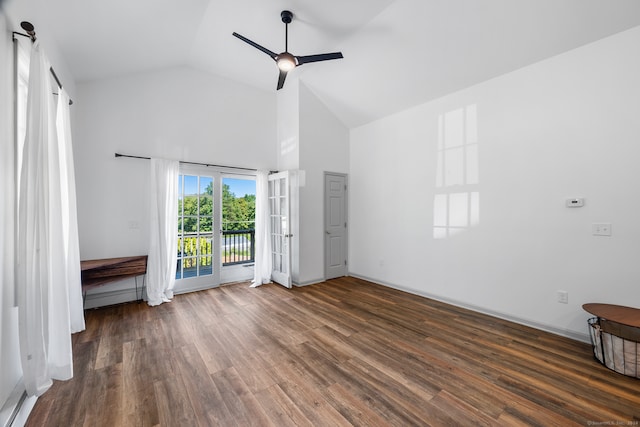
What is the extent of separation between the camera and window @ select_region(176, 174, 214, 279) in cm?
413

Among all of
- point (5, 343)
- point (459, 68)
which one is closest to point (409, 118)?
point (459, 68)

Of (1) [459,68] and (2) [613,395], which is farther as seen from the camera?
(1) [459,68]

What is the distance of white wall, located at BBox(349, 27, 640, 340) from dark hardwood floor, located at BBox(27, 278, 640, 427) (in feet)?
1.76

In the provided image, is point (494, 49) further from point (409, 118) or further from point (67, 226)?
point (67, 226)

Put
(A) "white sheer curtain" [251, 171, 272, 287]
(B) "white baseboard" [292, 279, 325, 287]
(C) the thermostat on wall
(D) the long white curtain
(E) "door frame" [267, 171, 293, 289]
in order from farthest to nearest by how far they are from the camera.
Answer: (A) "white sheer curtain" [251, 171, 272, 287], (B) "white baseboard" [292, 279, 325, 287], (E) "door frame" [267, 171, 293, 289], (C) the thermostat on wall, (D) the long white curtain

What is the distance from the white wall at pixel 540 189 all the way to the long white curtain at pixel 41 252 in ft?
13.7

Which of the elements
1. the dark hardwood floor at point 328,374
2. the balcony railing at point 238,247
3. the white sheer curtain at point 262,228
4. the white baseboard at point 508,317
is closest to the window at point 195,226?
the balcony railing at point 238,247

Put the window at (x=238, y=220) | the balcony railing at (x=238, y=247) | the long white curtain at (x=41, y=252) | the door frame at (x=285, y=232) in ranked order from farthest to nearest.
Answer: the balcony railing at (x=238, y=247)
the window at (x=238, y=220)
the door frame at (x=285, y=232)
the long white curtain at (x=41, y=252)

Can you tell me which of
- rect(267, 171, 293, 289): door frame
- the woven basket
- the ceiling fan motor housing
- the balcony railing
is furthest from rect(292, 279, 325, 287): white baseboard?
the ceiling fan motor housing

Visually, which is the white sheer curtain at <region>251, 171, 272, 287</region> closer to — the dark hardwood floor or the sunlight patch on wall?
the dark hardwood floor

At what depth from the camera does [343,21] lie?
312 centimetres

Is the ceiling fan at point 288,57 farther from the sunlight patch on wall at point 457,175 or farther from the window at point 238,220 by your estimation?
the window at point 238,220

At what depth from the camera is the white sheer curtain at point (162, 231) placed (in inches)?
145

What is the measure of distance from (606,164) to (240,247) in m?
Result: 5.42
